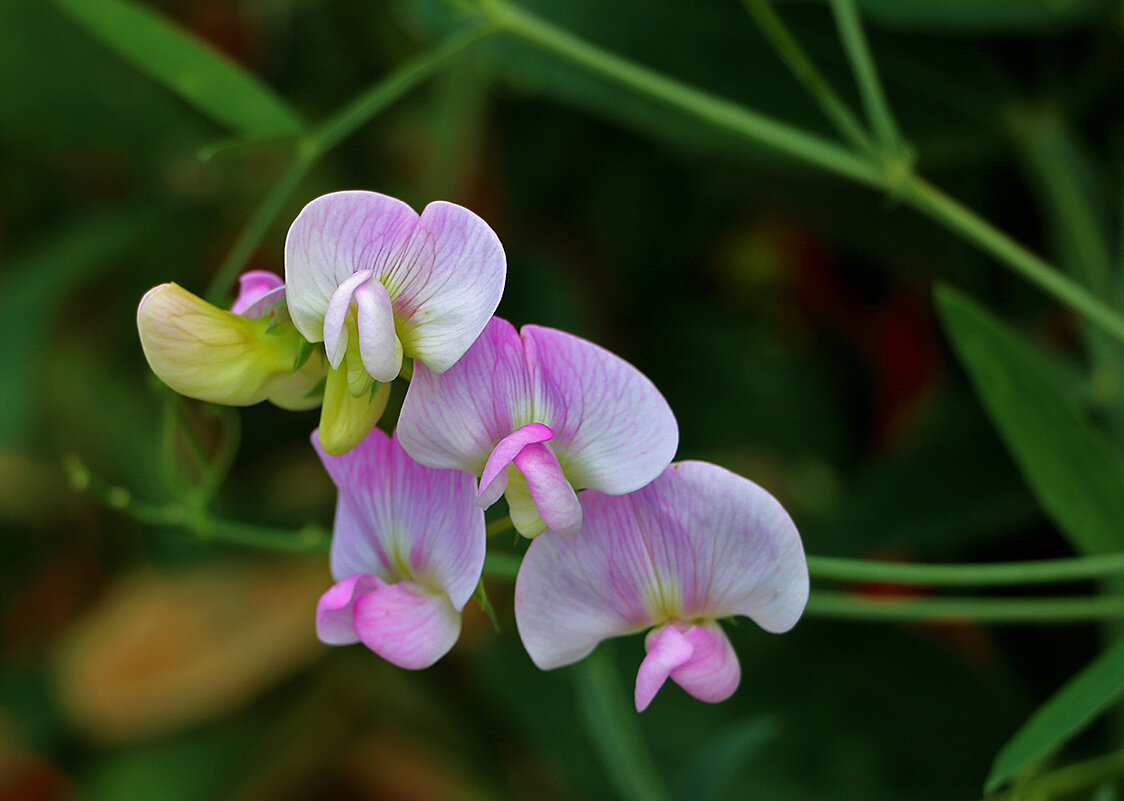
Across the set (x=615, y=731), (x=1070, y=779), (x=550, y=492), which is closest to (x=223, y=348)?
(x=550, y=492)

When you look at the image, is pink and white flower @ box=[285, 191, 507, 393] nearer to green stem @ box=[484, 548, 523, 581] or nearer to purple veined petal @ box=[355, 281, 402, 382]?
purple veined petal @ box=[355, 281, 402, 382]

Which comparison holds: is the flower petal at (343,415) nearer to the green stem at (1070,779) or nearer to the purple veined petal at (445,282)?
the purple veined petal at (445,282)

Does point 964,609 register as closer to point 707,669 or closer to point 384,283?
point 707,669

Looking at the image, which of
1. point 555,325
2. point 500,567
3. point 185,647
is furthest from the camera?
point 185,647

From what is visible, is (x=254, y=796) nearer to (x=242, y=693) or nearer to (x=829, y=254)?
(x=242, y=693)

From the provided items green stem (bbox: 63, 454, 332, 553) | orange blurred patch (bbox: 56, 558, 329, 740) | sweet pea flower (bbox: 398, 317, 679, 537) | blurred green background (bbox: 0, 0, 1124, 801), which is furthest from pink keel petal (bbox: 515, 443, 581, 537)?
orange blurred patch (bbox: 56, 558, 329, 740)

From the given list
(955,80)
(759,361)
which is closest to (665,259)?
(759,361)
